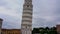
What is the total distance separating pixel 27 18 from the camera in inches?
1282

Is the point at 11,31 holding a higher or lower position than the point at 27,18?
lower

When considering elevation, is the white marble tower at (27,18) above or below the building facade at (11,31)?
above

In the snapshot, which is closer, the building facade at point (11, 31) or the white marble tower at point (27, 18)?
the building facade at point (11, 31)

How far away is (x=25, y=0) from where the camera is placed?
34031 millimetres

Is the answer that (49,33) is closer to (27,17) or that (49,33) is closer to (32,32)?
(32,32)

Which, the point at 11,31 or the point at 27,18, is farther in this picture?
the point at 27,18

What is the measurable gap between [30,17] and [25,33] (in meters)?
4.07

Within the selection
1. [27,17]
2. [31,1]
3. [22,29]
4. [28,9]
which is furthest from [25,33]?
[31,1]

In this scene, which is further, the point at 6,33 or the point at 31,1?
the point at 31,1

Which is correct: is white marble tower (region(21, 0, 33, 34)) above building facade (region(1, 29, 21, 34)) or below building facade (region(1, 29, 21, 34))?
above

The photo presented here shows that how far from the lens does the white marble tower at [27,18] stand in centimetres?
3175

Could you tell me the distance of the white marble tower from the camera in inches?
1250

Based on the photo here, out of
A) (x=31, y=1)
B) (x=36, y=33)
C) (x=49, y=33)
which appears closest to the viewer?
(x=49, y=33)

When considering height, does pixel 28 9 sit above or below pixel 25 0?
below
